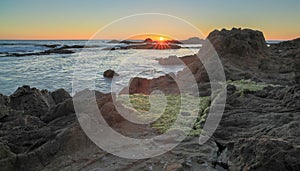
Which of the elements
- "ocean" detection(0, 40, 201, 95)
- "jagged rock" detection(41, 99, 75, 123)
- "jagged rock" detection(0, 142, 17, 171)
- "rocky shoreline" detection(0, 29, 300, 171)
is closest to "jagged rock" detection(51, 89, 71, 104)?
"rocky shoreline" detection(0, 29, 300, 171)

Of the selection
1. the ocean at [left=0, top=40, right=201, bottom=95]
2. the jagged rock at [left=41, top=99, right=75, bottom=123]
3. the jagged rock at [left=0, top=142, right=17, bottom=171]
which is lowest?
the ocean at [left=0, top=40, right=201, bottom=95]

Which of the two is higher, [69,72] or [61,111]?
[61,111]

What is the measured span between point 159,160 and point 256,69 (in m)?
11.5

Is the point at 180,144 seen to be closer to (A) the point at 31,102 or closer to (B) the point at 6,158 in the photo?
(B) the point at 6,158

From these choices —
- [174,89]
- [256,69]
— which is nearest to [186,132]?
[174,89]

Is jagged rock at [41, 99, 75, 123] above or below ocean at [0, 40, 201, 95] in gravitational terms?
above

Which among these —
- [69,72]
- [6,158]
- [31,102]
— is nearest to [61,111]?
[6,158]

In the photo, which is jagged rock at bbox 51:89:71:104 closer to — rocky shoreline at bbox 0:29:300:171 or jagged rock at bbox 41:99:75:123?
rocky shoreline at bbox 0:29:300:171

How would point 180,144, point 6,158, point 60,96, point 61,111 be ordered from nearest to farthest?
point 6,158
point 180,144
point 61,111
point 60,96

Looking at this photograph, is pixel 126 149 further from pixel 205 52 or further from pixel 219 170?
pixel 205 52

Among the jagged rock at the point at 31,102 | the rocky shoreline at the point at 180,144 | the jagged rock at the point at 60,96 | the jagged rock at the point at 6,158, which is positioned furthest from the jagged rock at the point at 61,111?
the jagged rock at the point at 60,96

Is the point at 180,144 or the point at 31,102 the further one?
the point at 31,102

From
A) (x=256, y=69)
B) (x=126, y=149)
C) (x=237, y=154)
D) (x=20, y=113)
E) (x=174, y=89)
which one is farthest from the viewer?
(x=256, y=69)

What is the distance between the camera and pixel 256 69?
1446 centimetres
